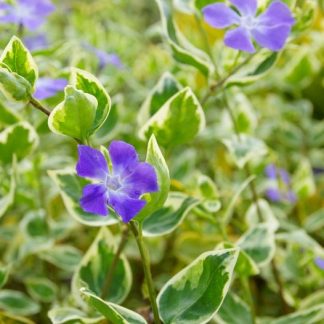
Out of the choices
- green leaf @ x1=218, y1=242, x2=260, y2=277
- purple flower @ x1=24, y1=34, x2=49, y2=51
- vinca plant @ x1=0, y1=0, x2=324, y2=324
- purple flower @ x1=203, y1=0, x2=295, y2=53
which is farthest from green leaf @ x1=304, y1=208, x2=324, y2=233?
purple flower @ x1=24, y1=34, x2=49, y2=51

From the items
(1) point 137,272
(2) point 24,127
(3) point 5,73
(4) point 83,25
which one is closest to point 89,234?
(1) point 137,272

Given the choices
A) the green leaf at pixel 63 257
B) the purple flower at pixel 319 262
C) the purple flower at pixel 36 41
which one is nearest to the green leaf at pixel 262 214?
the purple flower at pixel 319 262

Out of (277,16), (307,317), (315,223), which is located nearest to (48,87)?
(277,16)

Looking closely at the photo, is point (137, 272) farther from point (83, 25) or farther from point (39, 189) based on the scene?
point (83, 25)

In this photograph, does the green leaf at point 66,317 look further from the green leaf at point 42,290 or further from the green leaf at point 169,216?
the green leaf at point 42,290

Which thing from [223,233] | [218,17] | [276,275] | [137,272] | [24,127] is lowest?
[137,272]

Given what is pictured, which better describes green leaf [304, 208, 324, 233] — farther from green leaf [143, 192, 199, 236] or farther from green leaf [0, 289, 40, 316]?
green leaf [0, 289, 40, 316]

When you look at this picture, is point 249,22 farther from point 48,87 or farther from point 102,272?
point 102,272
